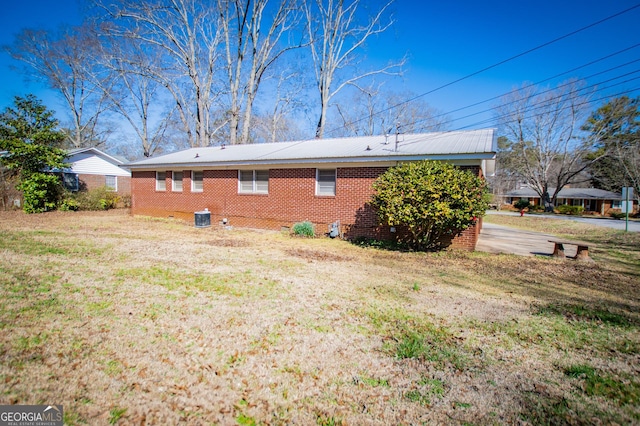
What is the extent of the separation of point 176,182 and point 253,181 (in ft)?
16.7

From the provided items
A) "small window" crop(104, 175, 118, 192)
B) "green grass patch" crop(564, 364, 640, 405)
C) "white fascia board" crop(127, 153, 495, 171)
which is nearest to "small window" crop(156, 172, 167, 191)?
"white fascia board" crop(127, 153, 495, 171)

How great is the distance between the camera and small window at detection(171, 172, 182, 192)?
14907 mm

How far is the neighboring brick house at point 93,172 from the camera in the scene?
830 inches

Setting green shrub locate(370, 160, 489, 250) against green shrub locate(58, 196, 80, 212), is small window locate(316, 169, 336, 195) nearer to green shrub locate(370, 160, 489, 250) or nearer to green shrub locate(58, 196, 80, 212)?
green shrub locate(370, 160, 489, 250)

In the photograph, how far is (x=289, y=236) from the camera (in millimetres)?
10891

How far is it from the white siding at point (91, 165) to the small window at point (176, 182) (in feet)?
37.6

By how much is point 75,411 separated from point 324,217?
912cm

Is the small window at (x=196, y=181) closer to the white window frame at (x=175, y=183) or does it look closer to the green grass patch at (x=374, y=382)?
the white window frame at (x=175, y=183)

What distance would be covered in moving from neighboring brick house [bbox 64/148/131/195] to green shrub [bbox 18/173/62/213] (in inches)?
164

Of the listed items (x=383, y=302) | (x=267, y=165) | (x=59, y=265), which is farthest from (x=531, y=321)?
(x=267, y=165)

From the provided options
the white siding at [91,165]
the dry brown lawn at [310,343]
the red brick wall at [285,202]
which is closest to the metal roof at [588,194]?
the red brick wall at [285,202]

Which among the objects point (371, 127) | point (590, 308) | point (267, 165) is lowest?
point (590, 308)

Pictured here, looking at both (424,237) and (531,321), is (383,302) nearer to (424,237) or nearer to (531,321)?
(531,321)

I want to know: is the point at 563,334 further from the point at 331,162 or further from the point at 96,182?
the point at 96,182
